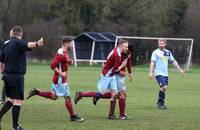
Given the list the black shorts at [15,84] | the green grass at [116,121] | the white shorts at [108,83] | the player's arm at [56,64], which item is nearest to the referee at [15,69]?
the black shorts at [15,84]

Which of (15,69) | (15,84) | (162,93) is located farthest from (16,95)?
(162,93)

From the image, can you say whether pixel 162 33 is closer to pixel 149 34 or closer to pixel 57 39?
pixel 149 34

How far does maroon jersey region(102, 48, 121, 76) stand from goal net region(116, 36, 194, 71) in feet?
118

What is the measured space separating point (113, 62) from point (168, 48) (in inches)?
1453

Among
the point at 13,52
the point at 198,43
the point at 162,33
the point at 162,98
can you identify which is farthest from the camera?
the point at 162,33

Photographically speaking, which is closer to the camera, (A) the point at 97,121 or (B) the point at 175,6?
(A) the point at 97,121

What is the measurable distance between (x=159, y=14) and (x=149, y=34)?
7.70ft

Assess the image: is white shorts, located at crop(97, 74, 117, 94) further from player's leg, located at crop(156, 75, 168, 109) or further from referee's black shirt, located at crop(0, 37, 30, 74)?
player's leg, located at crop(156, 75, 168, 109)

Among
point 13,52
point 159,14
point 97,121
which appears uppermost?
point 159,14

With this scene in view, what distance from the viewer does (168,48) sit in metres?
51.7

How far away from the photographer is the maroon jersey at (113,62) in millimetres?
15055

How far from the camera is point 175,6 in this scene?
229 ft

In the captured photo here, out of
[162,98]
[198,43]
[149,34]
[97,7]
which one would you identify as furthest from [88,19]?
[162,98]

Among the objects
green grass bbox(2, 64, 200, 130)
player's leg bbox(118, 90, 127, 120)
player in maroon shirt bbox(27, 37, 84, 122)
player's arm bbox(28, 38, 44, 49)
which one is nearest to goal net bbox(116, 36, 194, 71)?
green grass bbox(2, 64, 200, 130)
